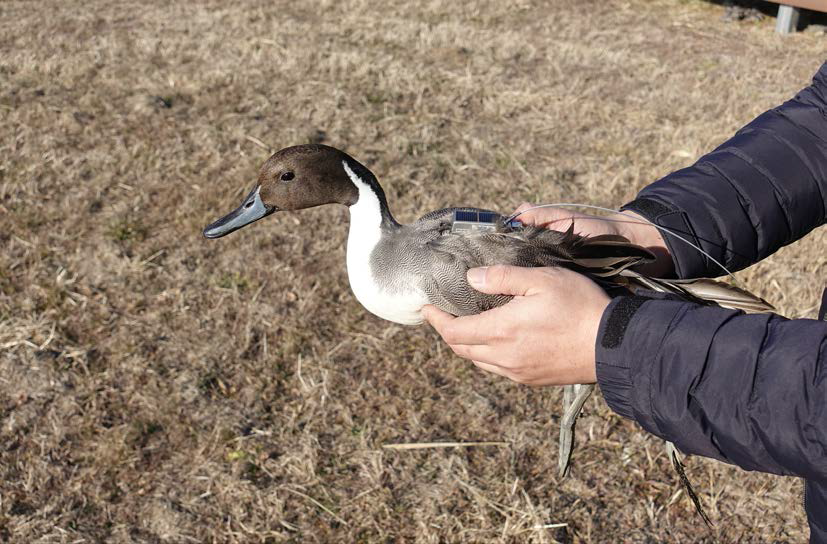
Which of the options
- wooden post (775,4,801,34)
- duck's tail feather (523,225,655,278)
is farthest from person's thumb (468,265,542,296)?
wooden post (775,4,801,34)

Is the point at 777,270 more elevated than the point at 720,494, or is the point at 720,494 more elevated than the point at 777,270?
the point at 777,270

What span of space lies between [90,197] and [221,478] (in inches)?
75.7

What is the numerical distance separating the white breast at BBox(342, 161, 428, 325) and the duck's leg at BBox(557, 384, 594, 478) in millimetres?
476

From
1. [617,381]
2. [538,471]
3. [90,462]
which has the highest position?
[617,381]

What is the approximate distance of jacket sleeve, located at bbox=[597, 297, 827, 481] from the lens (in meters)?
1.06

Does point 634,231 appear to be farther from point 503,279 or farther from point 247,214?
point 247,214

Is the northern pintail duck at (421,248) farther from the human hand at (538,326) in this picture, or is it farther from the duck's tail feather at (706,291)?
the human hand at (538,326)

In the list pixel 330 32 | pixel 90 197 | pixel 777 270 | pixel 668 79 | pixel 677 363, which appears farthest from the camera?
pixel 330 32

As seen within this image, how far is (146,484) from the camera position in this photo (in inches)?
94.7

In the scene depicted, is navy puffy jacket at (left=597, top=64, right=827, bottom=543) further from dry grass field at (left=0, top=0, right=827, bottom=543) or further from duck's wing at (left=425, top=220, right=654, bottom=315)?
dry grass field at (left=0, top=0, right=827, bottom=543)

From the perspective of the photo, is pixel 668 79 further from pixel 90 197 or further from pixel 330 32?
pixel 90 197

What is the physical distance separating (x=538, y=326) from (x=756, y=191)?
74cm

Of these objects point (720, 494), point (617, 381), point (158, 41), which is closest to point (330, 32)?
point (158, 41)

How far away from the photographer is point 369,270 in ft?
5.51
